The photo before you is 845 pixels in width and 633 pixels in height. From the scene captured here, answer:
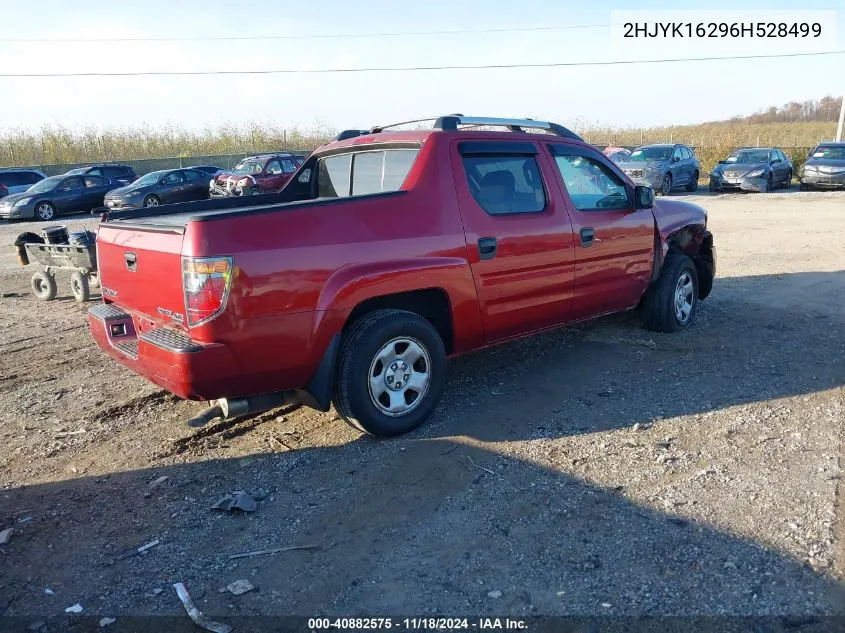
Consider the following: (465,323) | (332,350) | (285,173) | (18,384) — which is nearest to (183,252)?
(332,350)

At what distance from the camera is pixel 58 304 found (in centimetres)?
879

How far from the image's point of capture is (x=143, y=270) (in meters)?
4.05

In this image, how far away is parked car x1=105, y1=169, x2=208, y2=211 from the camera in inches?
829

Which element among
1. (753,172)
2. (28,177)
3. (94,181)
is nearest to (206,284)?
(94,181)

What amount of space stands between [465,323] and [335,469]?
1308 mm

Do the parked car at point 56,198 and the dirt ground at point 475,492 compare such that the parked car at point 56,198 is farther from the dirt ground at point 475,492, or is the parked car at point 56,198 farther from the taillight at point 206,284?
the taillight at point 206,284

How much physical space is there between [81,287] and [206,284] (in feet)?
19.1

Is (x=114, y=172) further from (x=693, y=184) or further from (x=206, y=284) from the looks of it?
(x=206, y=284)

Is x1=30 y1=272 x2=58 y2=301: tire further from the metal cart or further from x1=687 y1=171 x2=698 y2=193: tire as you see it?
x1=687 y1=171 x2=698 y2=193: tire

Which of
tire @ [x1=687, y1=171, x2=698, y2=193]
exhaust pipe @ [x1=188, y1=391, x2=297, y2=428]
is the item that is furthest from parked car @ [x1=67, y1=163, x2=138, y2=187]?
exhaust pipe @ [x1=188, y1=391, x2=297, y2=428]

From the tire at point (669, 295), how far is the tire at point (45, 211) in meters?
20.5

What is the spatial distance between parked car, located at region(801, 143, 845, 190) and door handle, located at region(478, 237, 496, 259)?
75.4 ft

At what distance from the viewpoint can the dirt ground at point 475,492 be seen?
292 cm

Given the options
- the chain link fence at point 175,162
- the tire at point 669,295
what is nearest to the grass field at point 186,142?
the chain link fence at point 175,162
